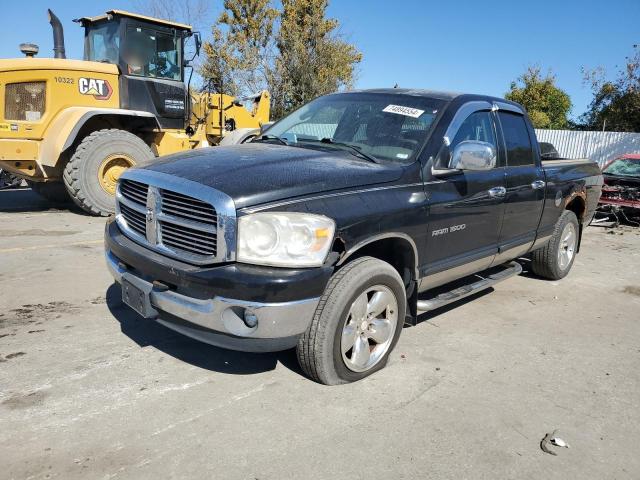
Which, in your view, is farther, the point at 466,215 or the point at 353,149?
the point at 466,215

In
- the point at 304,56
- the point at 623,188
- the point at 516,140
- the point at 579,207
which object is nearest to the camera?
the point at 516,140

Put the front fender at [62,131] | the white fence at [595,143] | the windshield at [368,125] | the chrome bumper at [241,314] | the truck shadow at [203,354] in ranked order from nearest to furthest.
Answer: the chrome bumper at [241,314], the truck shadow at [203,354], the windshield at [368,125], the front fender at [62,131], the white fence at [595,143]

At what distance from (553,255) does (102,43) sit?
8.18 metres

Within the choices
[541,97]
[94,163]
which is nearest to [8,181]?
[94,163]

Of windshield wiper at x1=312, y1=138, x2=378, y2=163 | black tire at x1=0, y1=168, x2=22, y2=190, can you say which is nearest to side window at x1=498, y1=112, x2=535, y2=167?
windshield wiper at x1=312, y1=138, x2=378, y2=163

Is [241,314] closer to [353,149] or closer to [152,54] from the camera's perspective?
[353,149]

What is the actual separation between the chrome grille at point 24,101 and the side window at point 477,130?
6921mm

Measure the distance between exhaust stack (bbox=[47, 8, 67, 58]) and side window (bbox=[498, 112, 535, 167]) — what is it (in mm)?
7835

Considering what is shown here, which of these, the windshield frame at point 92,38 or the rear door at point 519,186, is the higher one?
the windshield frame at point 92,38

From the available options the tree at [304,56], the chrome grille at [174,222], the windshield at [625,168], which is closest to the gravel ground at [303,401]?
the chrome grille at [174,222]

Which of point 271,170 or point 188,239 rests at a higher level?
point 271,170

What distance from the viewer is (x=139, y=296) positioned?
3229 mm

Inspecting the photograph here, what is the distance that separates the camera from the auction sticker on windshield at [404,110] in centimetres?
409

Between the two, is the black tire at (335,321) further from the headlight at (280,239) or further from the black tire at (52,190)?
the black tire at (52,190)
